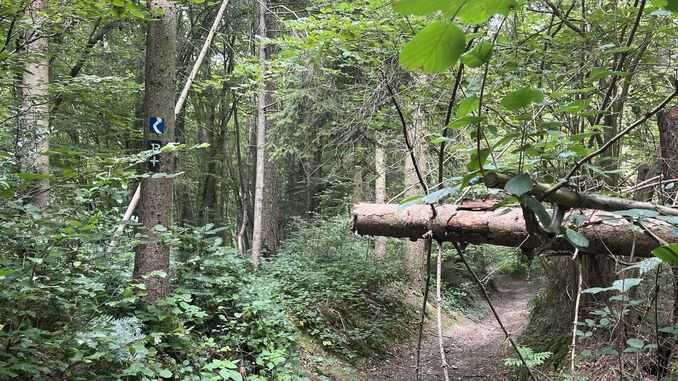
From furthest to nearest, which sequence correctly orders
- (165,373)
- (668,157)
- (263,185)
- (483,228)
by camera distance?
(263,185)
(165,373)
(668,157)
(483,228)

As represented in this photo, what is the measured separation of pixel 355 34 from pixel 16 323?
4.42 metres

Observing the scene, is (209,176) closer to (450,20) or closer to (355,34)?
(355,34)

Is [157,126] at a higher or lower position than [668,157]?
higher

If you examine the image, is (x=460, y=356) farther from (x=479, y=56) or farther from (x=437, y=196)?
(x=479, y=56)

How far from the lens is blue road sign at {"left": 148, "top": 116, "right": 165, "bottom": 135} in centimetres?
466

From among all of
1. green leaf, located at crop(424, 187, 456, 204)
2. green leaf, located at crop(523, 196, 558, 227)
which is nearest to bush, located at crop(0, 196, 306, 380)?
green leaf, located at crop(424, 187, 456, 204)

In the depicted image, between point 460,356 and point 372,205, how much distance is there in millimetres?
5459

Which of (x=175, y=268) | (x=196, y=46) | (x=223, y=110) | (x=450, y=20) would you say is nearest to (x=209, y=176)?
(x=223, y=110)

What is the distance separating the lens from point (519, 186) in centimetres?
96

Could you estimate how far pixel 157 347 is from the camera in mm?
4148

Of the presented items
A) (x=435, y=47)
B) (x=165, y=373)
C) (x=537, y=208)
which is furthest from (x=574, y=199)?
(x=165, y=373)

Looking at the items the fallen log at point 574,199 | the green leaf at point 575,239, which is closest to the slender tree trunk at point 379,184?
the fallen log at point 574,199

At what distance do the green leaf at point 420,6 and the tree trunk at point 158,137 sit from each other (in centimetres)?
451

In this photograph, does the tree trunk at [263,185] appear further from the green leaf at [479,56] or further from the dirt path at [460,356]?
the green leaf at [479,56]
